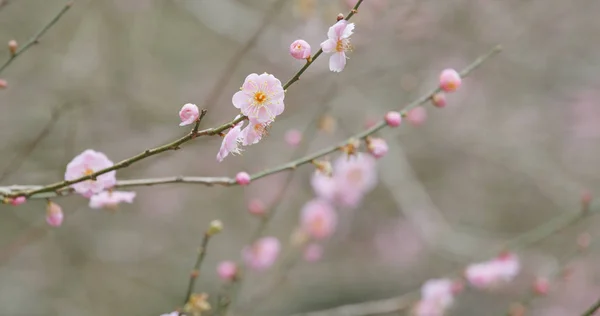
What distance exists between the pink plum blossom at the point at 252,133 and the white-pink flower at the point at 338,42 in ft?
0.50

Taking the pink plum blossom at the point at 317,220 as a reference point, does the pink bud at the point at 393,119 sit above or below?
below

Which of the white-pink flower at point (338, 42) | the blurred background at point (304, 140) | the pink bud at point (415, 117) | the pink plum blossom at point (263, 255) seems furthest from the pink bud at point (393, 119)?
the pink plum blossom at point (263, 255)

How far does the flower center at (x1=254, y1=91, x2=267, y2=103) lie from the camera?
3.43 ft

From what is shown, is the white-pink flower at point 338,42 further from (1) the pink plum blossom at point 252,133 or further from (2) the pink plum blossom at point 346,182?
(2) the pink plum blossom at point 346,182

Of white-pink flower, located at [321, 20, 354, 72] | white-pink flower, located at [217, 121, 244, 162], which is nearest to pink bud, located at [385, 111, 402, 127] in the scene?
white-pink flower, located at [321, 20, 354, 72]

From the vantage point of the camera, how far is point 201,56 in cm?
436

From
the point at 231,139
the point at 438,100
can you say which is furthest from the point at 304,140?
the point at 231,139

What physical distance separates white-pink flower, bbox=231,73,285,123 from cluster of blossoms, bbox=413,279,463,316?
1.45m

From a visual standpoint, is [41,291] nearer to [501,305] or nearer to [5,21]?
[5,21]

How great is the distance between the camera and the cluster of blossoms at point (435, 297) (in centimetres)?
230

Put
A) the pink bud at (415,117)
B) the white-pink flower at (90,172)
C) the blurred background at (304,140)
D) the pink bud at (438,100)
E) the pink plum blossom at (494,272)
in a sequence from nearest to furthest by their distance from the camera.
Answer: the white-pink flower at (90,172) < the pink bud at (438,100) < the pink bud at (415,117) < the pink plum blossom at (494,272) < the blurred background at (304,140)

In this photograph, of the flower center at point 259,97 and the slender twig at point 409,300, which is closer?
the flower center at point 259,97

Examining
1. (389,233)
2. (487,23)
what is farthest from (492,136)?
(389,233)

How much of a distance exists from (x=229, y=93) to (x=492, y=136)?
5.48 feet
